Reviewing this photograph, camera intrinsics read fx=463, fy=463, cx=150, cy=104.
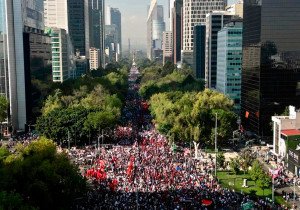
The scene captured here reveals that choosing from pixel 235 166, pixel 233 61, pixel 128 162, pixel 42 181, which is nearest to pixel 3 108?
pixel 128 162

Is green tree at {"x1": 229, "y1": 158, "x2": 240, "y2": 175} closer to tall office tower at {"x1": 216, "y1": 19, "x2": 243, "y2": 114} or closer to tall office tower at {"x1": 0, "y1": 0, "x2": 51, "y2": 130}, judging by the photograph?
tall office tower at {"x1": 0, "y1": 0, "x2": 51, "y2": 130}

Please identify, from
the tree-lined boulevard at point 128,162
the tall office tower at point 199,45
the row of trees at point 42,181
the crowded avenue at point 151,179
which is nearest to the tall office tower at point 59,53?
the tree-lined boulevard at point 128,162

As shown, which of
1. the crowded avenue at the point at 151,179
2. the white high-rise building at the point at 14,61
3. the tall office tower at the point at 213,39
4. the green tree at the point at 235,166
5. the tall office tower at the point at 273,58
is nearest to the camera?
the crowded avenue at the point at 151,179

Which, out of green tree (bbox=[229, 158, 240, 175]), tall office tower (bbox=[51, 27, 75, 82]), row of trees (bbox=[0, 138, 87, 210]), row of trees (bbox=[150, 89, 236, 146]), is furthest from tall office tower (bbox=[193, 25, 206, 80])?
row of trees (bbox=[0, 138, 87, 210])

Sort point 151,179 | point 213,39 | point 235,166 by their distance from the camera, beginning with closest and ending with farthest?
point 151,179
point 235,166
point 213,39

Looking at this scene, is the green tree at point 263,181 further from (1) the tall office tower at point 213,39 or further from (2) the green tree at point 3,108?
(1) the tall office tower at point 213,39

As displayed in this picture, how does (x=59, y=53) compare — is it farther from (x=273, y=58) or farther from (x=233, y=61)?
(x=273, y=58)
